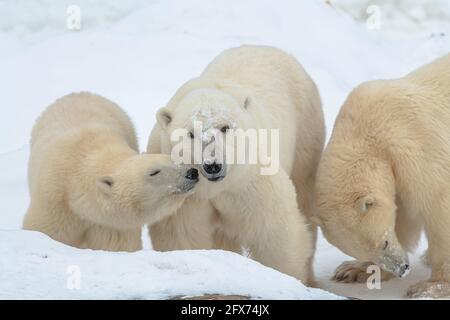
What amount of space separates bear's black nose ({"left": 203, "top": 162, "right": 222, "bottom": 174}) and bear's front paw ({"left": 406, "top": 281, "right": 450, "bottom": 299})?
1771 millimetres

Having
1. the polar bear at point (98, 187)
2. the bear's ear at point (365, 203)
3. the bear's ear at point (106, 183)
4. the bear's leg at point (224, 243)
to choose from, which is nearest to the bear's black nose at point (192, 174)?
the polar bear at point (98, 187)

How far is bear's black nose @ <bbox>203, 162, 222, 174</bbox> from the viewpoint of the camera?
4.56m

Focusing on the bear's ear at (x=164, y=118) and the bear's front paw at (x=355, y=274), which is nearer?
the bear's ear at (x=164, y=118)

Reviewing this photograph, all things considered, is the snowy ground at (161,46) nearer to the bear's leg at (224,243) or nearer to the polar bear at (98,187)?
the bear's leg at (224,243)

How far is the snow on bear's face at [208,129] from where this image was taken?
15.1ft

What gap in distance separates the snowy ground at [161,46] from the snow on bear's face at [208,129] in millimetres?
2540

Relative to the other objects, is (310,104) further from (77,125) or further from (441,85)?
(77,125)

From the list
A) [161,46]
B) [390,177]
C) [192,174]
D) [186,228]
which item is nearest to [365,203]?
[390,177]

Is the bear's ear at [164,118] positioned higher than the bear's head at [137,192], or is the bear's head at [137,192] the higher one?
the bear's ear at [164,118]

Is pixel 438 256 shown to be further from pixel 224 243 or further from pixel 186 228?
pixel 186 228

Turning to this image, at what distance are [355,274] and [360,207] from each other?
93 centimetres

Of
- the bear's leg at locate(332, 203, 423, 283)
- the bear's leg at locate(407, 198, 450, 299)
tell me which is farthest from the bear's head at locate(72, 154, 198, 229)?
the bear's leg at locate(332, 203, 423, 283)

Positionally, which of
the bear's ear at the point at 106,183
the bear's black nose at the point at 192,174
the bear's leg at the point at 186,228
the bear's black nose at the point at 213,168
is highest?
the bear's black nose at the point at 213,168

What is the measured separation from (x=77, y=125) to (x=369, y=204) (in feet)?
6.11
